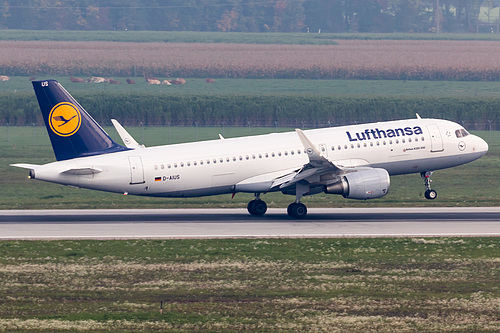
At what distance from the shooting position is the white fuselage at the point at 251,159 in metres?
44.7

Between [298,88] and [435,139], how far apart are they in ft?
234

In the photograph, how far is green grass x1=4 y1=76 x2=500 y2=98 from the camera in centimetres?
11512

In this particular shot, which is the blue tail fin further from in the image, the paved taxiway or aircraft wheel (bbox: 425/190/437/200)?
aircraft wheel (bbox: 425/190/437/200)

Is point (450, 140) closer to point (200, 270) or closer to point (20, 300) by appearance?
point (200, 270)

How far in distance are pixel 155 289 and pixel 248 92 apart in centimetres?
8732

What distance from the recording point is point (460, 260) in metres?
35.0

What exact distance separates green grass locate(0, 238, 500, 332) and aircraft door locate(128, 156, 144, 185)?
20.5 feet

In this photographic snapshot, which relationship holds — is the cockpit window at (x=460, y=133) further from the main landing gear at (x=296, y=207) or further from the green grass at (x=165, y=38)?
the green grass at (x=165, y=38)

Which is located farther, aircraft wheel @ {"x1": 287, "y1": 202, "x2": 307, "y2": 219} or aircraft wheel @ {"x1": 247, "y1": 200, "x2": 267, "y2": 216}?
aircraft wheel @ {"x1": 247, "y1": 200, "x2": 267, "y2": 216}

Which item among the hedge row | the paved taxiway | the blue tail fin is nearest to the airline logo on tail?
the blue tail fin

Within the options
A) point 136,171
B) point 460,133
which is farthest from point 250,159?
point 460,133

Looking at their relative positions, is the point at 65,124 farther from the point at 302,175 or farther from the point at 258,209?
the point at 302,175

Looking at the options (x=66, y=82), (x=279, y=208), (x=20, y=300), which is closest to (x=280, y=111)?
(x=66, y=82)

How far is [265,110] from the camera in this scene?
329 ft
